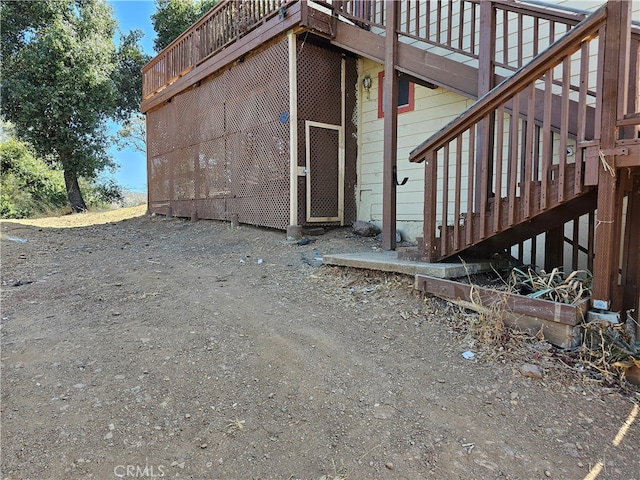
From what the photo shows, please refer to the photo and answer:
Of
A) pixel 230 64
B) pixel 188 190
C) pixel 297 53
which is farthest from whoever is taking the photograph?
pixel 188 190

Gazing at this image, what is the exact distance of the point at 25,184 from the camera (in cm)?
1336

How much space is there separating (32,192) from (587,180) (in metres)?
16.5

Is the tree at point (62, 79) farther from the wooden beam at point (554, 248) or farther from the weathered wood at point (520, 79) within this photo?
the wooden beam at point (554, 248)

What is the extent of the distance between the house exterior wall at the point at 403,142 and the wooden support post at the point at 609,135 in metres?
2.46

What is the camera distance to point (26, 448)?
1.47m

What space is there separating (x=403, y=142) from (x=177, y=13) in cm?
1168

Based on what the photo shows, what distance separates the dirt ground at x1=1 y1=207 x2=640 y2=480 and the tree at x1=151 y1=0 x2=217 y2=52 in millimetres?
12695

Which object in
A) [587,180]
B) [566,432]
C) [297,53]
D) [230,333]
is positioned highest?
[297,53]

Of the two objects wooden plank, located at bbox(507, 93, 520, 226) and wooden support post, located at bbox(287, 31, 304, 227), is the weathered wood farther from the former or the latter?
wooden support post, located at bbox(287, 31, 304, 227)

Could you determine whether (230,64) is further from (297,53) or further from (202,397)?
(202,397)

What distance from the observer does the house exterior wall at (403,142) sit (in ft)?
15.6

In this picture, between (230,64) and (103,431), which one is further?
(230,64)

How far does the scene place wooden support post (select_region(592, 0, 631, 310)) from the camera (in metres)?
2.02

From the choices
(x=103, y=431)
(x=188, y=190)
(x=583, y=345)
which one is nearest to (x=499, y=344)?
(x=583, y=345)
